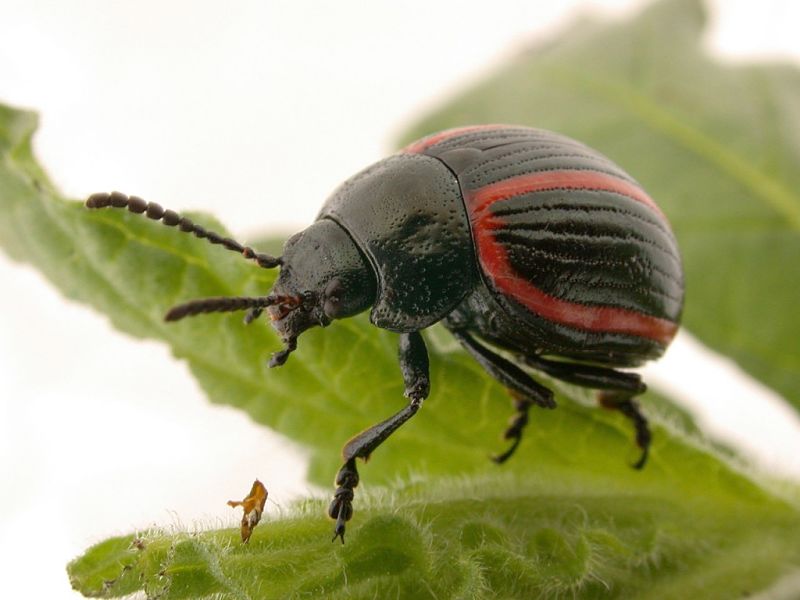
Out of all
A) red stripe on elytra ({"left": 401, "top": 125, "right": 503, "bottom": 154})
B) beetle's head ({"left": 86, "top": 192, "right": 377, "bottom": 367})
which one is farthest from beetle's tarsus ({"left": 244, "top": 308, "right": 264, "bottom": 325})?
red stripe on elytra ({"left": 401, "top": 125, "right": 503, "bottom": 154})

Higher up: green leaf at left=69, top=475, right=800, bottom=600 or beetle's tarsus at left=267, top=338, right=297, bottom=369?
beetle's tarsus at left=267, top=338, right=297, bottom=369

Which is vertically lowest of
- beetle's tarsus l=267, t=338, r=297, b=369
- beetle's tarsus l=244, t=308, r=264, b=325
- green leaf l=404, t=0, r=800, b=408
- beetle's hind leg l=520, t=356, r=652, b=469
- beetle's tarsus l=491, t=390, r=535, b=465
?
green leaf l=404, t=0, r=800, b=408

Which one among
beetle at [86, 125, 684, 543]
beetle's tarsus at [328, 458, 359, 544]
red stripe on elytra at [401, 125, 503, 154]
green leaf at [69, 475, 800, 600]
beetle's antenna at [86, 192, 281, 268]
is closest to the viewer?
green leaf at [69, 475, 800, 600]

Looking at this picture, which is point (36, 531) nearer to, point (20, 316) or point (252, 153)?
point (20, 316)

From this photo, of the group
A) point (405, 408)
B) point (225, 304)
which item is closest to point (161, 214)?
point (225, 304)

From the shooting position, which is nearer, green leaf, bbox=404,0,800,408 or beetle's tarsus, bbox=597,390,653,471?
beetle's tarsus, bbox=597,390,653,471

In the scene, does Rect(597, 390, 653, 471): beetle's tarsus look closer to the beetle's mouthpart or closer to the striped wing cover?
the striped wing cover

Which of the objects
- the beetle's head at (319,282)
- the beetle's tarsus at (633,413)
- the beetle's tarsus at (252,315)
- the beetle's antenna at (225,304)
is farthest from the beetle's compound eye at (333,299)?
the beetle's tarsus at (633,413)

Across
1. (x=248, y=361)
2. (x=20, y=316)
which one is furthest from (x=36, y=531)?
(x=248, y=361)
